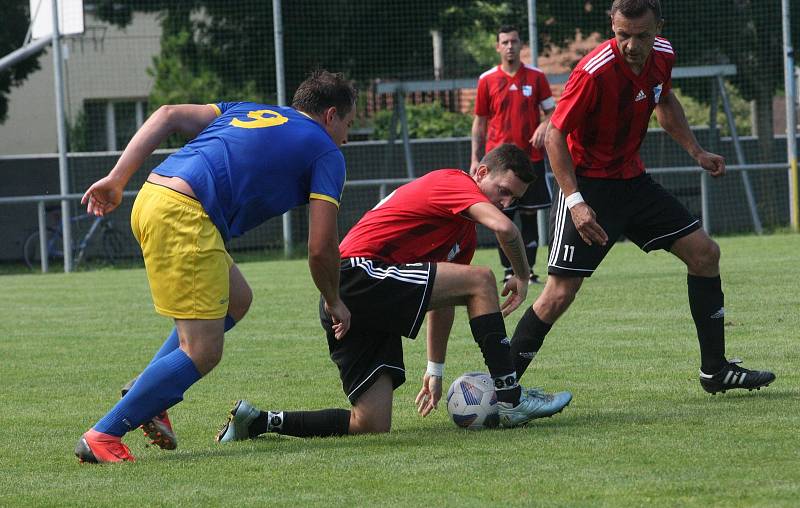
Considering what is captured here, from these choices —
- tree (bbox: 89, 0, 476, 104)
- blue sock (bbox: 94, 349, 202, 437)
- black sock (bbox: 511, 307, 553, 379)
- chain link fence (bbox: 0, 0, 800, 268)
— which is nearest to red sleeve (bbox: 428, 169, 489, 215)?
black sock (bbox: 511, 307, 553, 379)

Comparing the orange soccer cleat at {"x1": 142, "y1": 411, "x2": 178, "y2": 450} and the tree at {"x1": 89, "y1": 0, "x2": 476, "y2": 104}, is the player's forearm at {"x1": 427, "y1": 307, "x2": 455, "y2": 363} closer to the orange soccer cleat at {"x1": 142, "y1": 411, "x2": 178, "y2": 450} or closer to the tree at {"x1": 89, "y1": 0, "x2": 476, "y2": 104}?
the orange soccer cleat at {"x1": 142, "y1": 411, "x2": 178, "y2": 450}

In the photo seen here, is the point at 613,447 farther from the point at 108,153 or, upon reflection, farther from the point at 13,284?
the point at 108,153

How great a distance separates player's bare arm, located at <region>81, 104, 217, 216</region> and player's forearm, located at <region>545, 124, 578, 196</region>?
1808mm

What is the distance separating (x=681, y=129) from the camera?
677 cm

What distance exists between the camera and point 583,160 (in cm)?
646

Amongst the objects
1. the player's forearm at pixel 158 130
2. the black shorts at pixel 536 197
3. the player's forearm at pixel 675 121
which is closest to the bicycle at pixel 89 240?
the black shorts at pixel 536 197

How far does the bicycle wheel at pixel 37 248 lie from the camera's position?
19.0 metres

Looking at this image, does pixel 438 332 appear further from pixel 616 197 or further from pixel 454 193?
pixel 616 197

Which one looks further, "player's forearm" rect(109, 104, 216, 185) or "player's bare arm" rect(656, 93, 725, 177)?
"player's bare arm" rect(656, 93, 725, 177)

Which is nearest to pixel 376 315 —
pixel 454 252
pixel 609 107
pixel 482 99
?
pixel 454 252

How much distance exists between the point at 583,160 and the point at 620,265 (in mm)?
7843

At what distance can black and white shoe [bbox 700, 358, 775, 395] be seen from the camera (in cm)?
612

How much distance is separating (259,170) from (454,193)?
942 millimetres

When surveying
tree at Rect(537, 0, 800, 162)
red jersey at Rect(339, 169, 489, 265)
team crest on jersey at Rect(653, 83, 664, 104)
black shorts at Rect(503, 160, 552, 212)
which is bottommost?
black shorts at Rect(503, 160, 552, 212)
